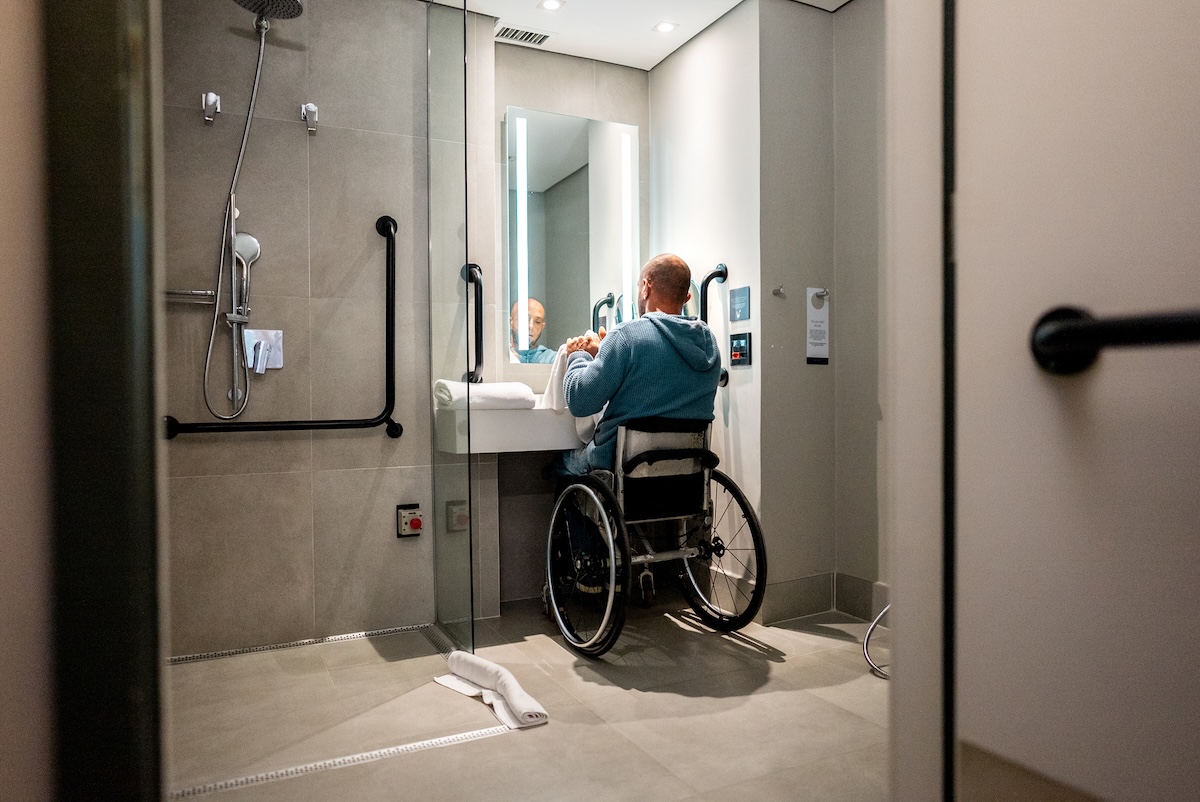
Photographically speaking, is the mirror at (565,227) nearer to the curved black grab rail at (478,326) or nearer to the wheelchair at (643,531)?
the curved black grab rail at (478,326)

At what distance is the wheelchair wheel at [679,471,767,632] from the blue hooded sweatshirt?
0.36m

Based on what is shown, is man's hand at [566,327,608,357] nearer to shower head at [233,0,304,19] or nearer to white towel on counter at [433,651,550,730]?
white towel on counter at [433,651,550,730]

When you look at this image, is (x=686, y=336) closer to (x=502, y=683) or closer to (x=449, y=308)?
(x=449, y=308)

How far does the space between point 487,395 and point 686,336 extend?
75 cm

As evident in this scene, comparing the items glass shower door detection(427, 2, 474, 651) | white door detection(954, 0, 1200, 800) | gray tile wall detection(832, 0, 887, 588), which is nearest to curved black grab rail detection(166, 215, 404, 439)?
glass shower door detection(427, 2, 474, 651)

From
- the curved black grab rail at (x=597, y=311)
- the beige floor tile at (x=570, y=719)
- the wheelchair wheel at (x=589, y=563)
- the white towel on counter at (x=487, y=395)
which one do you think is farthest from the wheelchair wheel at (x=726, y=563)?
the curved black grab rail at (x=597, y=311)

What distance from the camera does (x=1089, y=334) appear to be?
433 millimetres

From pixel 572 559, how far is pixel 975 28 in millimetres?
2338

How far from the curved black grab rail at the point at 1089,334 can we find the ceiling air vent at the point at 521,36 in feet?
9.84

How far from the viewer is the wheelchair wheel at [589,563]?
2217 mm

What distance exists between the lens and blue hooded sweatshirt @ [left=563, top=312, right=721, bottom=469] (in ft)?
7.86

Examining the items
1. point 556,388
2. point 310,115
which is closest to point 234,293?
point 310,115

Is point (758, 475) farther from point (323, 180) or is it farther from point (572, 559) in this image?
point (323, 180)

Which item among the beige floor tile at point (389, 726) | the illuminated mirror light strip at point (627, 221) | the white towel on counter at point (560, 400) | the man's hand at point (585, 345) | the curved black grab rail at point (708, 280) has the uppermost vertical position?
the illuminated mirror light strip at point (627, 221)
